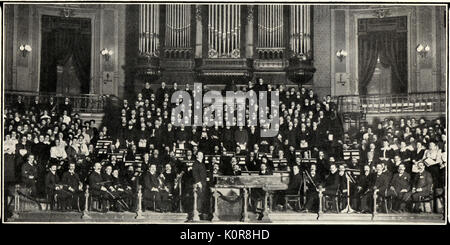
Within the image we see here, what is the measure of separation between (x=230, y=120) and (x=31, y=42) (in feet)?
12.7

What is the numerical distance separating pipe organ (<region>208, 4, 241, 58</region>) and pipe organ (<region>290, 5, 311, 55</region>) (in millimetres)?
1015

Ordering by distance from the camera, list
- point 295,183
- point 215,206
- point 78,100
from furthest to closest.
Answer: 1. point 78,100
2. point 295,183
3. point 215,206

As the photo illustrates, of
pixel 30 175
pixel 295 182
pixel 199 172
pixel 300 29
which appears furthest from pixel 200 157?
pixel 300 29

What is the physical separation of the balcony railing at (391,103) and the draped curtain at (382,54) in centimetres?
17

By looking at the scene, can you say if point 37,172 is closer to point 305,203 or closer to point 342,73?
point 305,203

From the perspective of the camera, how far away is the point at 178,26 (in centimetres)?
1369

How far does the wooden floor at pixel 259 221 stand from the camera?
12625mm

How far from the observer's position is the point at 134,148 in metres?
13.0

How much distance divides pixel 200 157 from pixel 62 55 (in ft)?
10.5

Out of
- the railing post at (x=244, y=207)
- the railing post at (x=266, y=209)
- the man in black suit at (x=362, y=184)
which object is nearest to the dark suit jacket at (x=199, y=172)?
the railing post at (x=244, y=207)

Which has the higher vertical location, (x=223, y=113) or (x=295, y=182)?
(x=223, y=113)

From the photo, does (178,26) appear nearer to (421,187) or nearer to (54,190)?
(54,190)

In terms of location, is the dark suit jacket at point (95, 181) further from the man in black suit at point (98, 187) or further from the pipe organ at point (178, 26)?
the pipe organ at point (178, 26)
